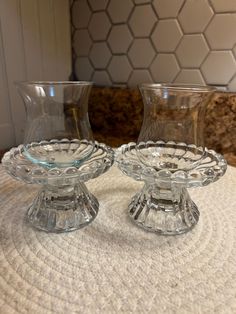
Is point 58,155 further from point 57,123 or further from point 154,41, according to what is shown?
point 154,41

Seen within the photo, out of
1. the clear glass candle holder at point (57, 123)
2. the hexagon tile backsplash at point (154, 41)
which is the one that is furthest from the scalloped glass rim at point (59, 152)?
the hexagon tile backsplash at point (154, 41)

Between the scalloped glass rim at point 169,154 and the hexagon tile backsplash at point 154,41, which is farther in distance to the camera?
the hexagon tile backsplash at point 154,41

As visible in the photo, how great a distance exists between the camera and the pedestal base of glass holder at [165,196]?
285mm

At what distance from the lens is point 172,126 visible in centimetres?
37

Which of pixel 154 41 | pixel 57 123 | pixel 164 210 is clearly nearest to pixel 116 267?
pixel 164 210

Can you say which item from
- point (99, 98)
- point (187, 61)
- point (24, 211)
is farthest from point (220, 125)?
point (24, 211)

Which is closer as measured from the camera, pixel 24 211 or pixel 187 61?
pixel 24 211

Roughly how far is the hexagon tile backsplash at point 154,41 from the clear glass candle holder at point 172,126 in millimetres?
200

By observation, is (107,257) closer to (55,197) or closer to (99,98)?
(55,197)

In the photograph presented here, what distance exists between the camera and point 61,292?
221mm

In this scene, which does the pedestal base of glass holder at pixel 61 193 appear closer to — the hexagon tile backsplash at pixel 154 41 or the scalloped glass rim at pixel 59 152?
the scalloped glass rim at pixel 59 152

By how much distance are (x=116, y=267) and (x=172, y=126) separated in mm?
204

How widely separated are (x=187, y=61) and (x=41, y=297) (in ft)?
1.65

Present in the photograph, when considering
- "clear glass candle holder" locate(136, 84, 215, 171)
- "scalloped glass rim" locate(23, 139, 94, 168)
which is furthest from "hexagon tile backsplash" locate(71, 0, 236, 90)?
"scalloped glass rim" locate(23, 139, 94, 168)
